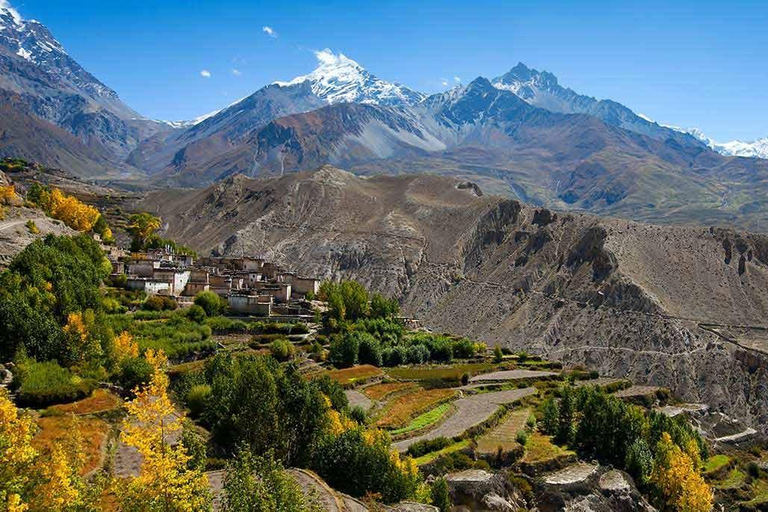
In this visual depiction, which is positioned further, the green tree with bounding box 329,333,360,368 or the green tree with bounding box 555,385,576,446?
the green tree with bounding box 329,333,360,368

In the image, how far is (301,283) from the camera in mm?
79375

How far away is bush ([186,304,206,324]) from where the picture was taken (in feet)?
186

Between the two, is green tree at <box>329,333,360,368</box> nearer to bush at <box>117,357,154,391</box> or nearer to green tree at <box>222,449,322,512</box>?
bush at <box>117,357,154,391</box>

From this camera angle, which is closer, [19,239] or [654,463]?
[654,463]

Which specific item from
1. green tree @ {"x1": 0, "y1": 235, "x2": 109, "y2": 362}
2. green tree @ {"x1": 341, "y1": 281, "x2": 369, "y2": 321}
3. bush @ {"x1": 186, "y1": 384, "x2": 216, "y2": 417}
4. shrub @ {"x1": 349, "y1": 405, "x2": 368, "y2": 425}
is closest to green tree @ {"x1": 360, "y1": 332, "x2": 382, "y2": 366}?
green tree @ {"x1": 341, "y1": 281, "x2": 369, "y2": 321}

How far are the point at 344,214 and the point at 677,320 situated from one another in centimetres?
7390

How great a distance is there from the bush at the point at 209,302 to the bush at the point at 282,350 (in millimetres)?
10159

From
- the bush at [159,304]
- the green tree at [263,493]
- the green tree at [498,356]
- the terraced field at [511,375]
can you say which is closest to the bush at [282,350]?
the bush at [159,304]

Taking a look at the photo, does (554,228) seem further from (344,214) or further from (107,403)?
(107,403)

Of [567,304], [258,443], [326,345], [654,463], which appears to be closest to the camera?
[258,443]

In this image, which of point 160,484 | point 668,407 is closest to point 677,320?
point 668,407

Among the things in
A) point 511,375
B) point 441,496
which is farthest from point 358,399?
point 511,375

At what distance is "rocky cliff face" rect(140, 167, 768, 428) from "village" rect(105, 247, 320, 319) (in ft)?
93.7

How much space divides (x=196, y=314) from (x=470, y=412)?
26.2 m
